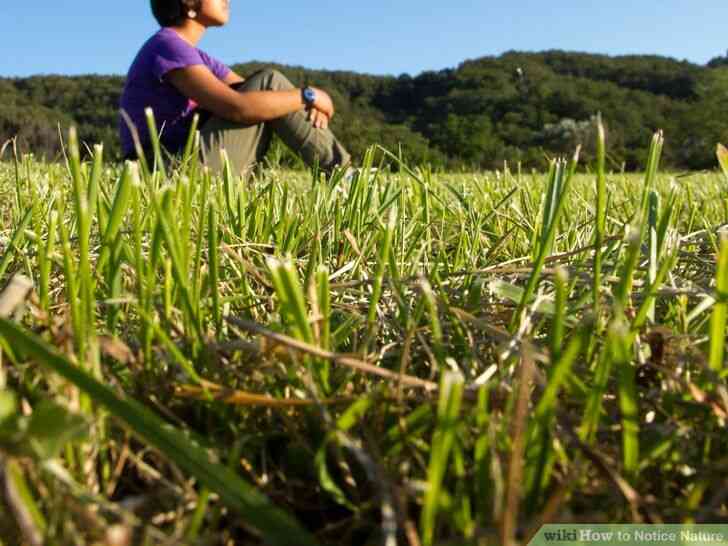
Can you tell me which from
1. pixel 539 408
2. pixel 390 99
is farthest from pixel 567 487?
pixel 390 99

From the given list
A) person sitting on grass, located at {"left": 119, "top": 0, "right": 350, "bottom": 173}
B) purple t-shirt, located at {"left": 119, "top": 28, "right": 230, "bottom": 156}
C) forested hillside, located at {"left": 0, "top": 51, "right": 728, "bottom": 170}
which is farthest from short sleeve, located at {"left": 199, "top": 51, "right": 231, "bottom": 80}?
forested hillside, located at {"left": 0, "top": 51, "right": 728, "bottom": 170}

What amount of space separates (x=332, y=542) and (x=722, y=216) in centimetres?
129

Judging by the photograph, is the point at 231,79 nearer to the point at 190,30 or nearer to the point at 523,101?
the point at 190,30

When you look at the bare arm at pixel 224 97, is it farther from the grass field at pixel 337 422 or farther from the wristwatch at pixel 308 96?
the grass field at pixel 337 422

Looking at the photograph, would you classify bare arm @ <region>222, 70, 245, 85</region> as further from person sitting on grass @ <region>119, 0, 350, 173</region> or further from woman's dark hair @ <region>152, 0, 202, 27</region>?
woman's dark hair @ <region>152, 0, 202, 27</region>

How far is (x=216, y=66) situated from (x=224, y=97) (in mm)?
628

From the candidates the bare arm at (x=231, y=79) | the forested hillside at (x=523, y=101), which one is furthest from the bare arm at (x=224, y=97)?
the forested hillside at (x=523, y=101)

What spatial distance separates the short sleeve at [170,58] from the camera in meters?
2.33

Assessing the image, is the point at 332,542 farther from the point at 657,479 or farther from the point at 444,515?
the point at 657,479

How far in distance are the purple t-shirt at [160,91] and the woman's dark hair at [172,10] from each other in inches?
9.4

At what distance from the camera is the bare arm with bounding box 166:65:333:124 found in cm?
234

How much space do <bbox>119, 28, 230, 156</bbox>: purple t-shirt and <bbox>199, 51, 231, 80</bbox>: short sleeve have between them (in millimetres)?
320

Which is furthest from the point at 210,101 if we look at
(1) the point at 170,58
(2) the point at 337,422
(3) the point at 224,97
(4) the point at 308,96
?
(2) the point at 337,422

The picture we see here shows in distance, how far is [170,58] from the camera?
2.34 metres
